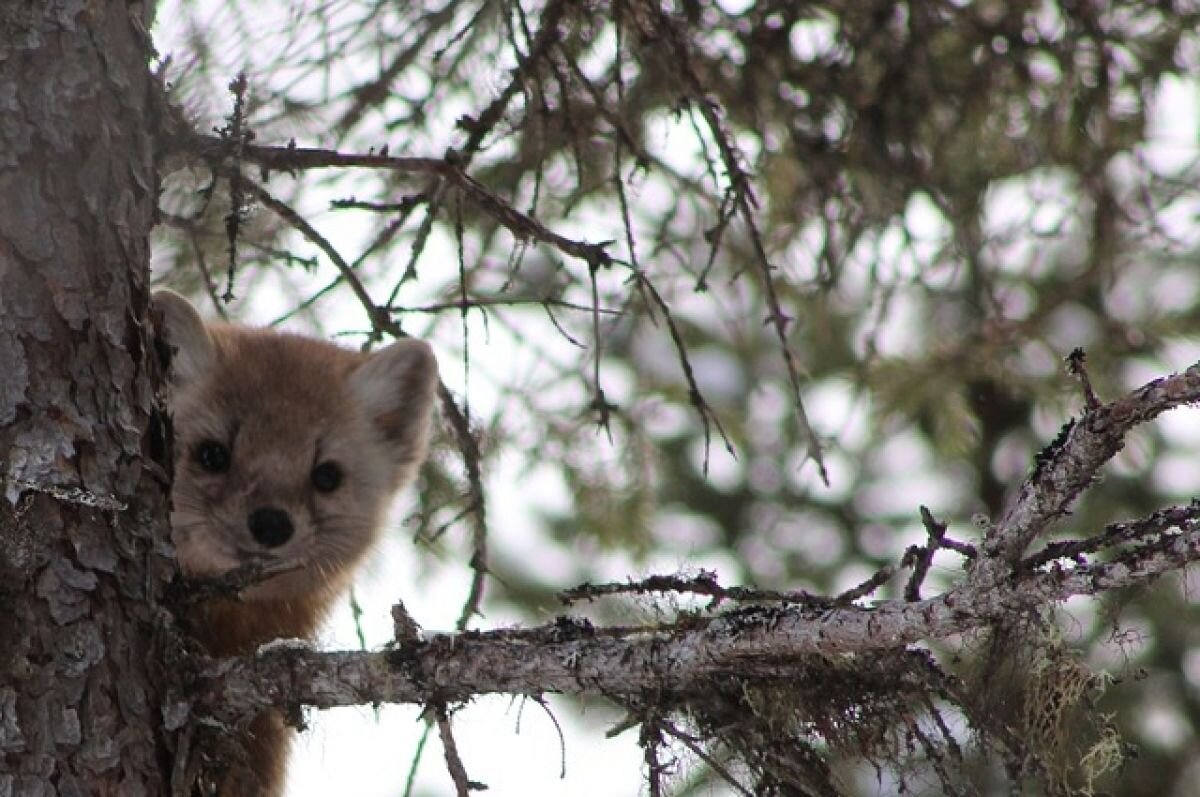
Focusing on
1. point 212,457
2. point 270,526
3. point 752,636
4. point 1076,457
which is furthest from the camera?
point 212,457

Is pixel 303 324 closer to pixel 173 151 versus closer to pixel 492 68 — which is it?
pixel 492 68

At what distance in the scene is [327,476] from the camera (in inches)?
221

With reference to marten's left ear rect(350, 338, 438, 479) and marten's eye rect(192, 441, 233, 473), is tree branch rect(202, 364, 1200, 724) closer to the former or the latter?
marten's eye rect(192, 441, 233, 473)

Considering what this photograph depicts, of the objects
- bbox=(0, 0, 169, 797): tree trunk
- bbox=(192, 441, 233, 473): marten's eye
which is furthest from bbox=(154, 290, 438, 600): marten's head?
bbox=(0, 0, 169, 797): tree trunk

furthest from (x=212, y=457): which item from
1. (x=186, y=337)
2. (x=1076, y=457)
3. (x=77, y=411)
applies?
(x=1076, y=457)

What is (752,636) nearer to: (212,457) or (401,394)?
(212,457)

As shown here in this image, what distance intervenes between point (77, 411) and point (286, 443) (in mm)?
2052

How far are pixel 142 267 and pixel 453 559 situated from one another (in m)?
3.39

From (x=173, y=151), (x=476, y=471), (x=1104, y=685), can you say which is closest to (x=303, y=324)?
(x=476, y=471)

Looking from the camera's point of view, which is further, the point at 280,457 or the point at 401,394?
the point at 401,394

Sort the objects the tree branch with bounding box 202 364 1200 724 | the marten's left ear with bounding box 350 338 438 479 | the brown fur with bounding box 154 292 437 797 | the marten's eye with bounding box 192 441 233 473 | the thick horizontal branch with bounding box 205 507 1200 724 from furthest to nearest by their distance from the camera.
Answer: the marten's left ear with bounding box 350 338 438 479
the marten's eye with bounding box 192 441 233 473
the brown fur with bounding box 154 292 437 797
the thick horizontal branch with bounding box 205 507 1200 724
the tree branch with bounding box 202 364 1200 724

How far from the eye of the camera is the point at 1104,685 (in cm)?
293

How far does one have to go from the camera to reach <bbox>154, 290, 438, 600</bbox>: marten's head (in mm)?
5047

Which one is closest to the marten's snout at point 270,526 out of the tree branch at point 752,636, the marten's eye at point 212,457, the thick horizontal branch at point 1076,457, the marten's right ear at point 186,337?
the marten's eye at point 212,457
